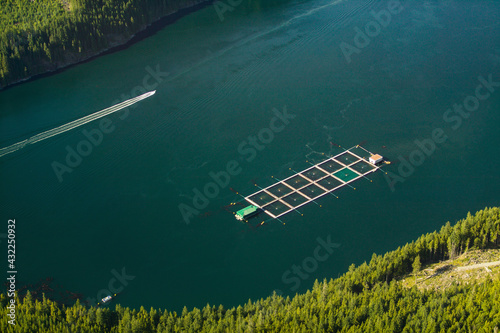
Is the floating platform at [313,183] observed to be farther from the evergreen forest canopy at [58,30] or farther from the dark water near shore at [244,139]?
the evergreen forest canopy at [58,30]

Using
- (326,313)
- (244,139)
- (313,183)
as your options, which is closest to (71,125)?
(244,139)

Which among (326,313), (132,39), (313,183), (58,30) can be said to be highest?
(58,30)

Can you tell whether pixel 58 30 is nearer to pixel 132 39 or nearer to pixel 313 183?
pixel 132 39

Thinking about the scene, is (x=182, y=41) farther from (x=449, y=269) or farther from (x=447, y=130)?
(x=449, y=269)

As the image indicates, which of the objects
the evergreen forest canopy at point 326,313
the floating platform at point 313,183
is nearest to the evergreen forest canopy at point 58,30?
the floating platform at point 313,183

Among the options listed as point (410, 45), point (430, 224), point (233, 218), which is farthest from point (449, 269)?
point (410, 45)

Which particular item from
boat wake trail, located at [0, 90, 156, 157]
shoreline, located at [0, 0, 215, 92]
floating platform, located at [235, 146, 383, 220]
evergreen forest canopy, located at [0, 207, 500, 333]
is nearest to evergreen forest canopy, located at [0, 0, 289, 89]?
shoreline, located at [0, 0, 215, 92]

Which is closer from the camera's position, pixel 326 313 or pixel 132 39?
pixel 326 313
